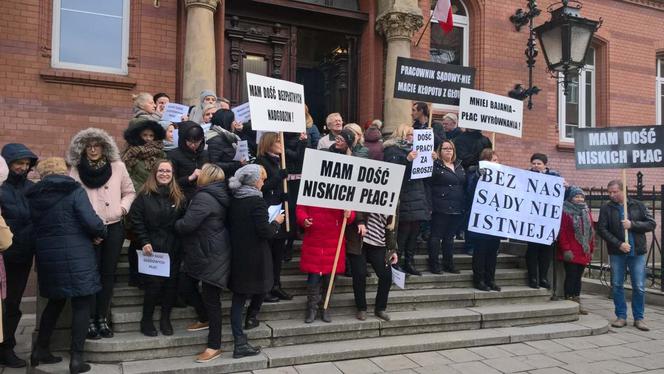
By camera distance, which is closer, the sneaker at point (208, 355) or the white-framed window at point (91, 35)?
the sneaker at point (208, 355)

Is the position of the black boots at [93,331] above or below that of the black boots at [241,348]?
above

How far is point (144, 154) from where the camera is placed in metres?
5.35

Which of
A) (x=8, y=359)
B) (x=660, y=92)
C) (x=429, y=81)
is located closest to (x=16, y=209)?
(x=8, y=359)

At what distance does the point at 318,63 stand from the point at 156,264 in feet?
19.6

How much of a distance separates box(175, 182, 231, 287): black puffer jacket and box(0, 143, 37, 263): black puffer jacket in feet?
4.30

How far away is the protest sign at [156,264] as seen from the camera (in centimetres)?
469

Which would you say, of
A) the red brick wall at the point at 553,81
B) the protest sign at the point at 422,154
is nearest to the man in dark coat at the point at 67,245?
the protest sign at the point at 422,154

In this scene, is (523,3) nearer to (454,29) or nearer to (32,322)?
(454,29)

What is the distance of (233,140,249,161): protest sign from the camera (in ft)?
19.1

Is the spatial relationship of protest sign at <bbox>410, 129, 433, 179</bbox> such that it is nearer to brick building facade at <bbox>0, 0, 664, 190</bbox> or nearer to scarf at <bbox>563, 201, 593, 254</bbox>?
scarf at <bbox>563, 201, 593, 254</bbox>

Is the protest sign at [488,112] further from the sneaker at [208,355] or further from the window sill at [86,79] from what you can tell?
the window sill at [86,79]

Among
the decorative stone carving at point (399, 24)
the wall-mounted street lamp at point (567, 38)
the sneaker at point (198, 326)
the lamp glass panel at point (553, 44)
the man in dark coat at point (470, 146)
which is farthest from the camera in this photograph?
the decorative stone carving at point (399, 24)

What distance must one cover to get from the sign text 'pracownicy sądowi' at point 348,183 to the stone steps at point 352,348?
1.35m

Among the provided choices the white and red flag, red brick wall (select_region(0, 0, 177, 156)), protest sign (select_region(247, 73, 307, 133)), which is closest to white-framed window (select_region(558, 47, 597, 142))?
the white and red flag
